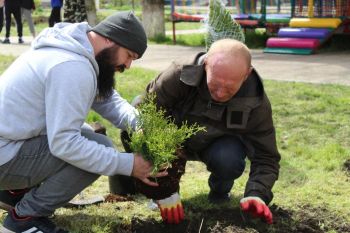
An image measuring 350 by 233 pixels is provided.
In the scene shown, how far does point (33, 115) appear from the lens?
8.14 ft

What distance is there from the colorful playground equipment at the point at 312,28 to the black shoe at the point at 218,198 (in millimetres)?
7018

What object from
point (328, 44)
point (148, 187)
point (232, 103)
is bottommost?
point (328, 44)

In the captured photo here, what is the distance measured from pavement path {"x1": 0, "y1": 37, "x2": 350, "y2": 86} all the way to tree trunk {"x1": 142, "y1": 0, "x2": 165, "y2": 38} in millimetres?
1662

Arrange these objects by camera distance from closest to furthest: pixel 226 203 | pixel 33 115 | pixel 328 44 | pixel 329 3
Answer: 1. pixel 33 115
2. pixel 226 203
3. pixel 329 3
4. pixel 328 44

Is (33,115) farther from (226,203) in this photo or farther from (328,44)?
(328,44)

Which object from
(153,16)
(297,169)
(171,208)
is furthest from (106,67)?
(153,16)

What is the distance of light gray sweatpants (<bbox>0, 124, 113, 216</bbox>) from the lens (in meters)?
2.57

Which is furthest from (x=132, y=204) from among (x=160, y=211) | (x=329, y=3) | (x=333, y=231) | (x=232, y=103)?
(x=329, y=3)

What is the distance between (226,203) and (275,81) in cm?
381

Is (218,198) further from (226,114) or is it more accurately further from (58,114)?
(58,114)

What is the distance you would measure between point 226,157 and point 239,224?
36 cm

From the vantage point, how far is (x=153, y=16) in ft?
42.1

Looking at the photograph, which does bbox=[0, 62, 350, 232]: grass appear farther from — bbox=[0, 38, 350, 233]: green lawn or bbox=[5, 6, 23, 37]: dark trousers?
bbox=[5, 6, 23, 37]: dark trousers

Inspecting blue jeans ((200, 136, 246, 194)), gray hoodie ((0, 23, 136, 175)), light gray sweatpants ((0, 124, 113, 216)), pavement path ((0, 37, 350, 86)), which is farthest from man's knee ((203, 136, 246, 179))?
pavement path ((0, 37, 350, 86))
